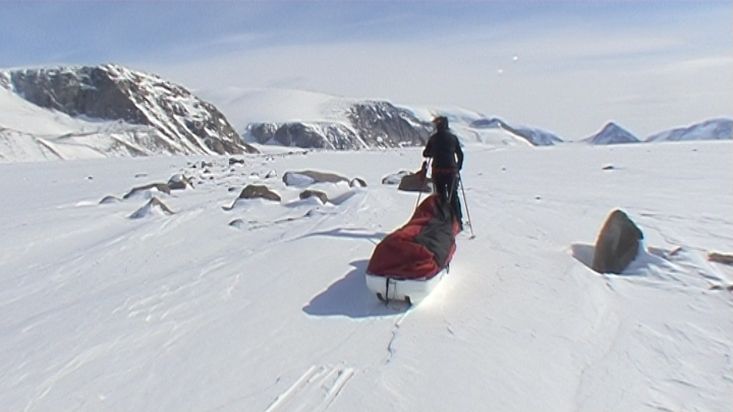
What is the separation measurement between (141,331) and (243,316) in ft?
3.08

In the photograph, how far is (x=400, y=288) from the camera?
18.0ft

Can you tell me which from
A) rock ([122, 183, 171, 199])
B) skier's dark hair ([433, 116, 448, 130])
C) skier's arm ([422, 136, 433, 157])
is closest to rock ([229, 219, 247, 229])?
skier's arm ([422, 136, 433, 157])

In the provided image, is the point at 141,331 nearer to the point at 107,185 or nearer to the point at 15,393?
the point at 15,393

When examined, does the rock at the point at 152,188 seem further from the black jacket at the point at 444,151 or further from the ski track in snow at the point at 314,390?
the ski track in snow at the point at 314,390

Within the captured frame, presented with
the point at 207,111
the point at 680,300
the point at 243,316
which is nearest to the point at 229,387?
the point at 243,316

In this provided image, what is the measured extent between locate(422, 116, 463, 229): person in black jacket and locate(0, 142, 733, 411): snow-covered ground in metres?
0.83

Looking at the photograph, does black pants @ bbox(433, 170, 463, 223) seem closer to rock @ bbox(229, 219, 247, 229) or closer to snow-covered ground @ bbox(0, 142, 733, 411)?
snow-covered ground @ bbox(0, 142, 733, 411)

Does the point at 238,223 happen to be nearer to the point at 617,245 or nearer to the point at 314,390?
the point at 617,245

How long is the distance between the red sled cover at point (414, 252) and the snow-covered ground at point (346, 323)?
0.38 m

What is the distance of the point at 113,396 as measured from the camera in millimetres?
4043

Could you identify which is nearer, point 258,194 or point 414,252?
point 414,252

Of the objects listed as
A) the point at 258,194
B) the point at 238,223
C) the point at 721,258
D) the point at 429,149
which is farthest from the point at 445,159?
the point at 258,194

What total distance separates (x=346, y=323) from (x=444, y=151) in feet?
13.9

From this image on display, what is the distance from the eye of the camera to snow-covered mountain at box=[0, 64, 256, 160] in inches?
5374
